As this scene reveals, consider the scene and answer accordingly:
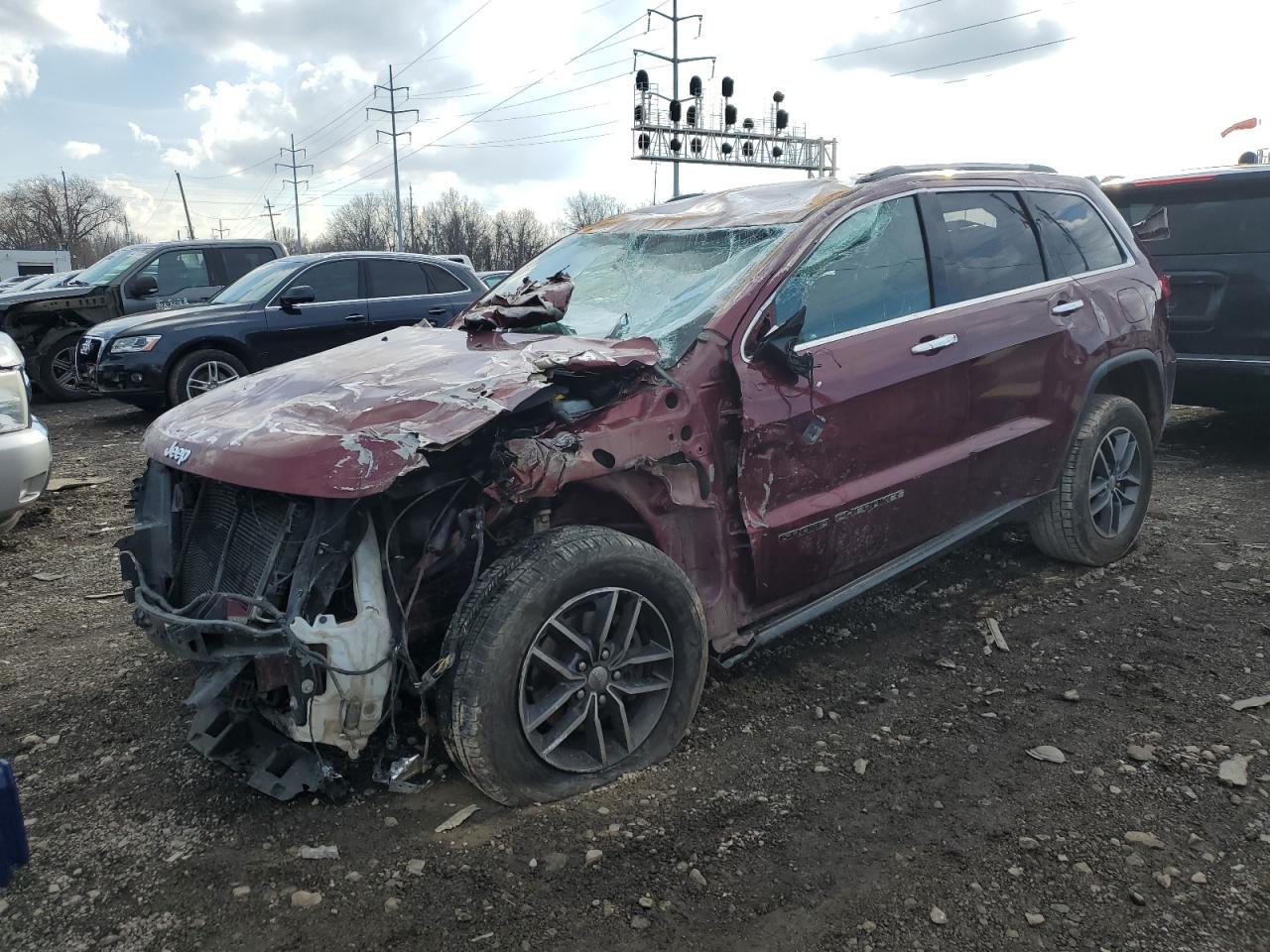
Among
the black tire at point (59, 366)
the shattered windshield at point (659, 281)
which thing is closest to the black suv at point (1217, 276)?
the shattered windshield at point (659, 281)

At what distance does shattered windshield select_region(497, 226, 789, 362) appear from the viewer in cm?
306

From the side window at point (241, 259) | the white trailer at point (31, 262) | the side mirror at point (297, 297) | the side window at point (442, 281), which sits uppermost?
the white trailer at point (31, 262)

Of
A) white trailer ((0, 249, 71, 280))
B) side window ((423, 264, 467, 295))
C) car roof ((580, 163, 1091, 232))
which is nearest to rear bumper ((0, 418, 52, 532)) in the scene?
car roof ((580, 163, 1091, 232))

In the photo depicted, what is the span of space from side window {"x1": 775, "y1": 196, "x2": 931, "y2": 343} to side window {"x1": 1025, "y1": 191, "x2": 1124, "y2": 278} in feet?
3.02

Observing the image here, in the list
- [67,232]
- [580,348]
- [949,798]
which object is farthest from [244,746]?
[67,232]

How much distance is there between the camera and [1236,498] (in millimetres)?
5535

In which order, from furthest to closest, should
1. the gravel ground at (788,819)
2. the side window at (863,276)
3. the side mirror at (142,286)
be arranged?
the side mirror at (142,286)
the side window at (863,276)
the gravel ground at (788,819)

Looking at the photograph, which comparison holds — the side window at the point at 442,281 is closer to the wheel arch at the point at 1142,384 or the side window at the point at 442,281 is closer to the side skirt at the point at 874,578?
the wheel arch at the point at 1142,384

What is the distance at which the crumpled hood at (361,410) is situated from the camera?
7.74 feet

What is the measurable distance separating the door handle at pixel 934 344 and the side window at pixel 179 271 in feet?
33.6

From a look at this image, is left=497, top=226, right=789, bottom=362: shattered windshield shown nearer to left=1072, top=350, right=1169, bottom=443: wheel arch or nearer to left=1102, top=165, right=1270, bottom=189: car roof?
left=1072, top=350, right=1169, bottom=443: wheel arch

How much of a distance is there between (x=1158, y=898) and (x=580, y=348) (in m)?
2.11

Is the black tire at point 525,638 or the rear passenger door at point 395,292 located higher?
the rear passenger door at point 395,292

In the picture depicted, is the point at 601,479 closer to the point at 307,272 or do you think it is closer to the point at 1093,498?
the point at 1093,498
